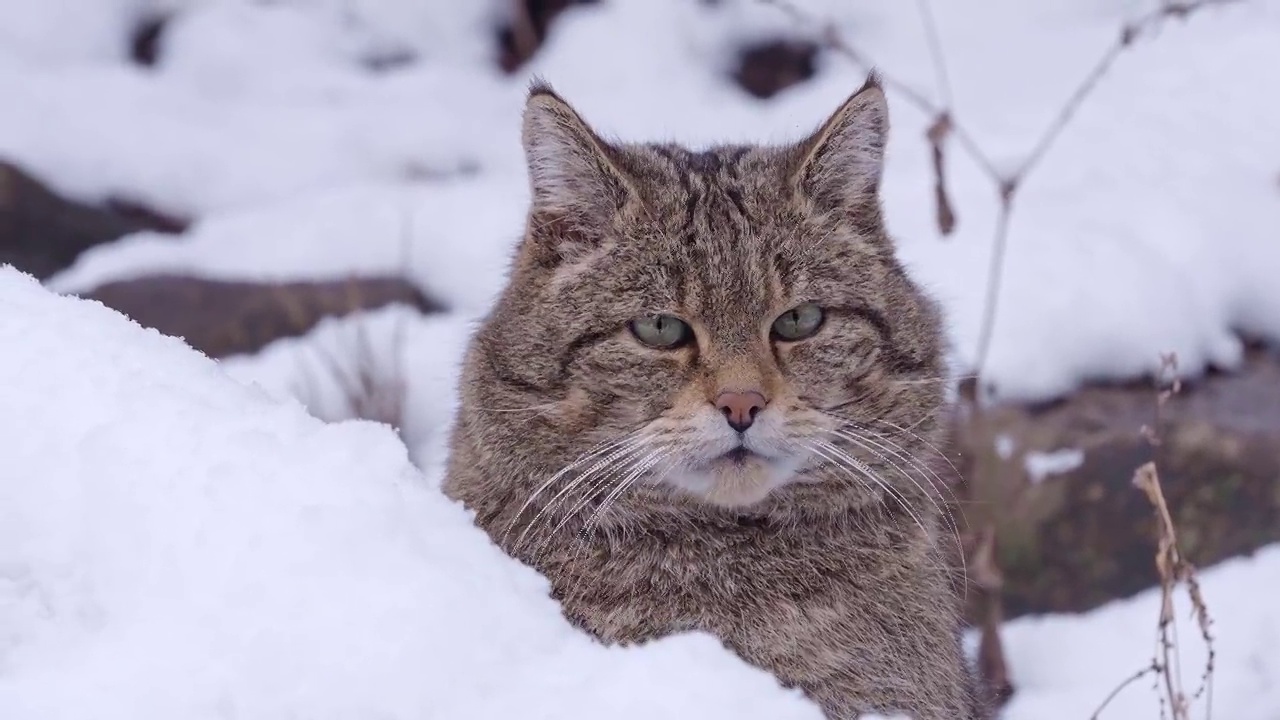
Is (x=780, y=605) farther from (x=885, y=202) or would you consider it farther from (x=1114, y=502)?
(x=885, y=202)

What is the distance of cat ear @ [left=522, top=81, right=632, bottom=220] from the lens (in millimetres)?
2646

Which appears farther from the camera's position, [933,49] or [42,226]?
[933,49]

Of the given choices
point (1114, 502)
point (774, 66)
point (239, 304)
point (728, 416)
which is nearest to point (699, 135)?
point (774, 66)

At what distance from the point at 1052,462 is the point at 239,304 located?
296 centimetres

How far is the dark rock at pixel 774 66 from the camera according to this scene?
6.56 meters

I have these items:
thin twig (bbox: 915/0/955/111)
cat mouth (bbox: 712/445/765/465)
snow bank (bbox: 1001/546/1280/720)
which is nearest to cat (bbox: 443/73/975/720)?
cat mouth (bbox: 712/445/765/465)

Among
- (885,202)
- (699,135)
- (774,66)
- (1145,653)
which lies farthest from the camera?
(774,66)

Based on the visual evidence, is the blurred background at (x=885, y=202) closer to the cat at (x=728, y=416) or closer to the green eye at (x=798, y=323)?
the cat at (x=728, y=416)

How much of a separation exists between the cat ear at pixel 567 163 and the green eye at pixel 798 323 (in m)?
0.37

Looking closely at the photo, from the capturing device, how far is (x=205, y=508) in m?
1.79

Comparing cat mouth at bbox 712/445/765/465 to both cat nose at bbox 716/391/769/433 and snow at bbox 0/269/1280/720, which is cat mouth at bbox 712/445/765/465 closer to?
cat nose at bbox 716/391/769/433

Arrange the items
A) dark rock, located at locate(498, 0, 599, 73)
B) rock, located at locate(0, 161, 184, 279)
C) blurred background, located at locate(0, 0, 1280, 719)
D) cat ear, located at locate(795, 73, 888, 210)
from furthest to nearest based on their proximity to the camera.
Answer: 1. dark rock, located at locate(498, 0, 599, 73)
2. rock, located at locate(0, 161, 184, 279)
3. blurred background, located at locate(0, 0, 1280, 719)
4. cat ear, located at locate(795, 73, 888, 210)

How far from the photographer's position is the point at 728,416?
246 centimetres

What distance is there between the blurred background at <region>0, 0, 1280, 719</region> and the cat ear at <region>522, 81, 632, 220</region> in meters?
1.18
